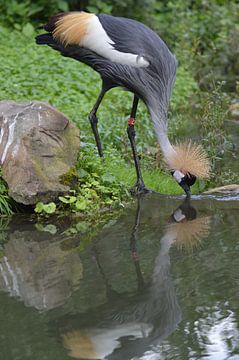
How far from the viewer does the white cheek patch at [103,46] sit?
22.1ft

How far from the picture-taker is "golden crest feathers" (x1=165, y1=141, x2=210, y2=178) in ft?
22.2

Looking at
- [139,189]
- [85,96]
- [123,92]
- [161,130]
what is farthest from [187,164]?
[123,92]

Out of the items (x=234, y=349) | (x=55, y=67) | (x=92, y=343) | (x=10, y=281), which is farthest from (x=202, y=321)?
(x=55, y=67)

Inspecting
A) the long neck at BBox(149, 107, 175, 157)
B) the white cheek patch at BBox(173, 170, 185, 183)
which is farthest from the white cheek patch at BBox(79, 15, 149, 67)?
the white cheek patch at BBox(173, 170, 185, 183)

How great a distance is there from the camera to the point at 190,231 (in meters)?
6.05

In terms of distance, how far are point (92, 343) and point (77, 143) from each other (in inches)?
108

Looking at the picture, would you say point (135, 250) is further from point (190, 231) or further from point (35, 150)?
point (35, 150)

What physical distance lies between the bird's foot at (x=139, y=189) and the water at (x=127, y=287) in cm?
42

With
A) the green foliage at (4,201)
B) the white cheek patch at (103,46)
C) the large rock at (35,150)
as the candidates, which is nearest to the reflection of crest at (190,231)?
the large rock at (35,150)

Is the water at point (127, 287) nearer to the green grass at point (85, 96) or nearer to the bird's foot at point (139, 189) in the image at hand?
the bird's foot at point (139, 189)

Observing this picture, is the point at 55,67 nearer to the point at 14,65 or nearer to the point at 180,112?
the point at 14,65

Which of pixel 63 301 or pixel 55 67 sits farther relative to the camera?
pixel 55 67

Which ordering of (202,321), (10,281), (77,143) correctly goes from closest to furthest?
1. (202,321)
2. (10,281)
3. (77,143)

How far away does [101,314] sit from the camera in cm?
457
